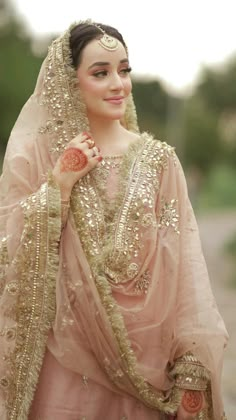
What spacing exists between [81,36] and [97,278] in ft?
3.10

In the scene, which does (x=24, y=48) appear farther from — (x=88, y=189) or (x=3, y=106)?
(x=88, y=189)

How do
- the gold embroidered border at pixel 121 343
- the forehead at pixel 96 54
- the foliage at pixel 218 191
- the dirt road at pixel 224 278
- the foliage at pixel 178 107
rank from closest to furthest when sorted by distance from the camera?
the gold embroidered border at pixel 121 343, the forehead at pixel 96 54, the dirt road at pixel 224 278, the foliage at pixel 218 191, the foliage at pixel 178 107

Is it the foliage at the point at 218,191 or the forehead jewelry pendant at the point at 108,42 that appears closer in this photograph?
the forehead jewelry pendant at the point at 108,42

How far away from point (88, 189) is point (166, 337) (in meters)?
0.64

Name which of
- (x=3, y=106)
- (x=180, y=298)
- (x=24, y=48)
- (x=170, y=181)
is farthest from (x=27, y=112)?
(x=24, y=48)

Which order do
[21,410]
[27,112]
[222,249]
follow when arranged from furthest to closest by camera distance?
[222,249] → [27,112] → [21,410]

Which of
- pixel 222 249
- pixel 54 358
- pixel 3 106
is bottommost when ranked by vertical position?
pixel 54 358

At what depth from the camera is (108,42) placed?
140 inches

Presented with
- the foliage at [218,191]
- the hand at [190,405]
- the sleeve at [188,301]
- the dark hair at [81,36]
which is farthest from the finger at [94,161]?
the foliage at [218,191]

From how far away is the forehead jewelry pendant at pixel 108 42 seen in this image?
3.54 metres

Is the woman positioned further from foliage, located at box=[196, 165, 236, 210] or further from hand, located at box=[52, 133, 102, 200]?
foliage, located at box=[196, 165, 236, 210]

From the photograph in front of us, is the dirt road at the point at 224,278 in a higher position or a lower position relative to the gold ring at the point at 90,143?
higher

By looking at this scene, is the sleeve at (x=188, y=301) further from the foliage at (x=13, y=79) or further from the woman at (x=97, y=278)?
the foliage at (x=13, y=79)

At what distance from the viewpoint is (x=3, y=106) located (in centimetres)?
3294
